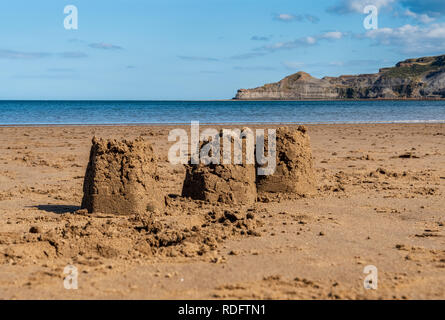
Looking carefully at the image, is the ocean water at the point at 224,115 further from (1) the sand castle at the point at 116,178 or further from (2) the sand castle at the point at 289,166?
(1) the sand castle at the point at 116,178

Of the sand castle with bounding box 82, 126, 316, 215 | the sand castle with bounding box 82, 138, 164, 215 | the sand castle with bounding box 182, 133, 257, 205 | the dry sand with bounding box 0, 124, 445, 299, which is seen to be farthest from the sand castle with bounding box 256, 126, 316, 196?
the sand castle with bounding box 82, 138, 164, 215

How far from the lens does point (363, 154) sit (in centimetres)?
1175

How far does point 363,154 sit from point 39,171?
23.8 ft

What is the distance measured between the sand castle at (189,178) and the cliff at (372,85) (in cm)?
9778

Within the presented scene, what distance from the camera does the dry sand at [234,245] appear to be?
3646mm

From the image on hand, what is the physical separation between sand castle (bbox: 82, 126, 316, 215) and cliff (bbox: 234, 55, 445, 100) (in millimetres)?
97776

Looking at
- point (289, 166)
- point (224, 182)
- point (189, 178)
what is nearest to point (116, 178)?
point (189, 178)

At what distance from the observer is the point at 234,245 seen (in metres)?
4.73

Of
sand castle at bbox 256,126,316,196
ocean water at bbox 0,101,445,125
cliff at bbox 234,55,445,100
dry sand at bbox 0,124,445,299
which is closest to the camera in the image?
dry sand at bbox 0,124,445,299

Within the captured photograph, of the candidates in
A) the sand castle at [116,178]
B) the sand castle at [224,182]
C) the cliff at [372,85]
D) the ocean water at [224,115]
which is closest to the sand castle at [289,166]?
the sand castle at [224,182]

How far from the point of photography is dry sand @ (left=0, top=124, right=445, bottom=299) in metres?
3.65

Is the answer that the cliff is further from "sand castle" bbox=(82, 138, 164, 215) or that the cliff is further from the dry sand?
"sand castle" bbox=(82, 138, 164, 215)

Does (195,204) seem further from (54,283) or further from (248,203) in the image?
(54,283)

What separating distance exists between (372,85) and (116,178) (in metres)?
112
